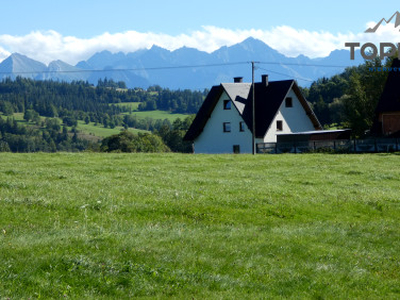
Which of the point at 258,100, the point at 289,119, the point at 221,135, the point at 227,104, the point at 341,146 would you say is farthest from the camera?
the point at 221,135

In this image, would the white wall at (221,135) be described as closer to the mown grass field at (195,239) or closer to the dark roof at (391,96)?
the dark roof at (391,96)

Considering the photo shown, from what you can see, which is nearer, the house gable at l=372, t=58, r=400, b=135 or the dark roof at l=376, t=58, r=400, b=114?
the dark roof at l=376, t=58, r=400, b=114

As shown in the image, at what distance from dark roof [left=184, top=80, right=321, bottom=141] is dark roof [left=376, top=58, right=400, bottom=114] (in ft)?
43.0

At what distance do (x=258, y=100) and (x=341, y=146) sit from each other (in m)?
24.9

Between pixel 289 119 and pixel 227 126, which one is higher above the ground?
pixel 289 119

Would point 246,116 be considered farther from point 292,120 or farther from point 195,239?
point 195,239

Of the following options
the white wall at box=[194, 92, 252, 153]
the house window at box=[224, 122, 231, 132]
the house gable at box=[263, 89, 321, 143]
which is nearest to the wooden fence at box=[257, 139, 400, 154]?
the house gable at box=[263, 89, 321, 143]

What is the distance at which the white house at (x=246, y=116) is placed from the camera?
7294cm

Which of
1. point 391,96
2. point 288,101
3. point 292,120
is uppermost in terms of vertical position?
point 288,101

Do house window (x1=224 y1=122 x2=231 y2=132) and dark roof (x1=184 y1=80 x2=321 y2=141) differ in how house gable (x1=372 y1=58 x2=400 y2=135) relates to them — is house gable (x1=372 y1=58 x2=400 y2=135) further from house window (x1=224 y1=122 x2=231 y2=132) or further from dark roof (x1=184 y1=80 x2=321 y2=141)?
house window (x1=224 y1=122 x2=231 y2=132)

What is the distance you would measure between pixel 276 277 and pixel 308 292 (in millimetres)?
788

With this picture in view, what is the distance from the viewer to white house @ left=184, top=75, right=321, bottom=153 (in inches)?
2872

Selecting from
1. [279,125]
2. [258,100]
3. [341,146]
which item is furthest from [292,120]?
[341,146]

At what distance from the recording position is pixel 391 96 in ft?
211
